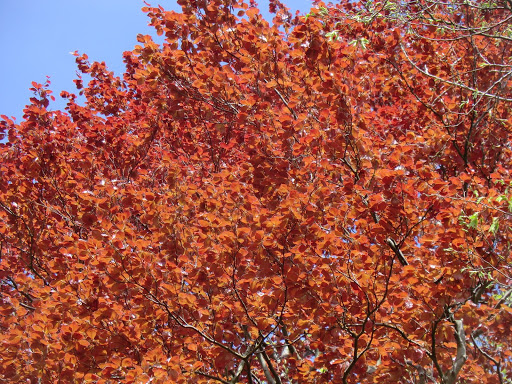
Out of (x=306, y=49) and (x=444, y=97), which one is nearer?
(x=306, y=49)

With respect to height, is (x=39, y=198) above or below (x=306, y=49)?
below

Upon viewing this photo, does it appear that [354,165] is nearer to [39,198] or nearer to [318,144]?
[318,144]

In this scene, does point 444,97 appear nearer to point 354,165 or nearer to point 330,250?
point 354,165

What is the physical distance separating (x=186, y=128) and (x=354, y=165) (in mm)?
4855

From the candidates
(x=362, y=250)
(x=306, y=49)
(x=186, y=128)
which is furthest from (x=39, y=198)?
(x=362, y=250)

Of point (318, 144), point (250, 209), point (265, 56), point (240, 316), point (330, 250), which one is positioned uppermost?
point (265, 56)

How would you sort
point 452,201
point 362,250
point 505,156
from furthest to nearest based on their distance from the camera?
point 505,156, point 362,250, point 452,201

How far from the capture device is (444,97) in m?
6.86

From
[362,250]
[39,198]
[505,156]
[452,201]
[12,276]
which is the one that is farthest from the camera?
[12,276]

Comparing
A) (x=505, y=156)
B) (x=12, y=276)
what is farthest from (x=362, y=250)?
(x=12, y=276)

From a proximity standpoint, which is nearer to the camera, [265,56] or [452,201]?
[452,201]

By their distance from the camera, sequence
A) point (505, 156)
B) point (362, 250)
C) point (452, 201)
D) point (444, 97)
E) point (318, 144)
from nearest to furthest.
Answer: point (452, 201) < point (362, 250) < point (318, 144) < point (444, 97) < point (505, 156)

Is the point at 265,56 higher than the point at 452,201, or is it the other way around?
the point at 265,56

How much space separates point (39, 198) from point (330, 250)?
638 centimetres
